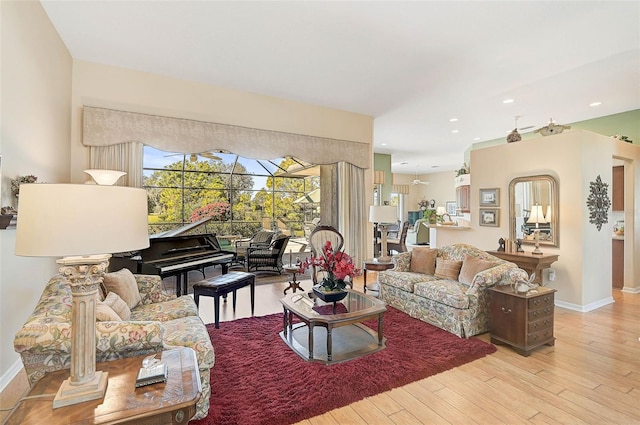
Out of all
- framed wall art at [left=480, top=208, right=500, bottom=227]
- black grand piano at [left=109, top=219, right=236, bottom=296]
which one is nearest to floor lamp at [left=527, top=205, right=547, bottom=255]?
framed wall art at [left=480, top=208, right=500, bottom=227]

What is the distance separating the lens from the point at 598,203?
4.54 meters

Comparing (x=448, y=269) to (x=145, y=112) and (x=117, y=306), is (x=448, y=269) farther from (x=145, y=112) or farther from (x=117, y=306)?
(x=145, y=112)

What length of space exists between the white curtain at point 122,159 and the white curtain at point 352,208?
11.5 ft

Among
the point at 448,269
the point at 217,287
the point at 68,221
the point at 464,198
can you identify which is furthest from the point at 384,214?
the point at 464,198

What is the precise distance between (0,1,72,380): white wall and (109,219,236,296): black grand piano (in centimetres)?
83

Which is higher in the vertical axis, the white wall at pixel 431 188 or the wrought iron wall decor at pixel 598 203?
the white wall at pixel 431 188

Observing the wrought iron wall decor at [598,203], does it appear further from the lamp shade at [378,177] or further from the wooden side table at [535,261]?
the lamp shade at [378,177]

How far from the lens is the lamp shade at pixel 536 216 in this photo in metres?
4.75

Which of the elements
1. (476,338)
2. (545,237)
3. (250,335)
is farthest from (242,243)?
(545,237)

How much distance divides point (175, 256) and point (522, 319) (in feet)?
14.0

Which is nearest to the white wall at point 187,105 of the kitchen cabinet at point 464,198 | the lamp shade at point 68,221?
the lamp shade at point 68,221

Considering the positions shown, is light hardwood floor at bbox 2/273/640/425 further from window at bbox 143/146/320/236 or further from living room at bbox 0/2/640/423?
window at bbox 143/146/320/236

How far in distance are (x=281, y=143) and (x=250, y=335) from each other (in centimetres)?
331

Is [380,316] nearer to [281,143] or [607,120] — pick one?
[281,143]
